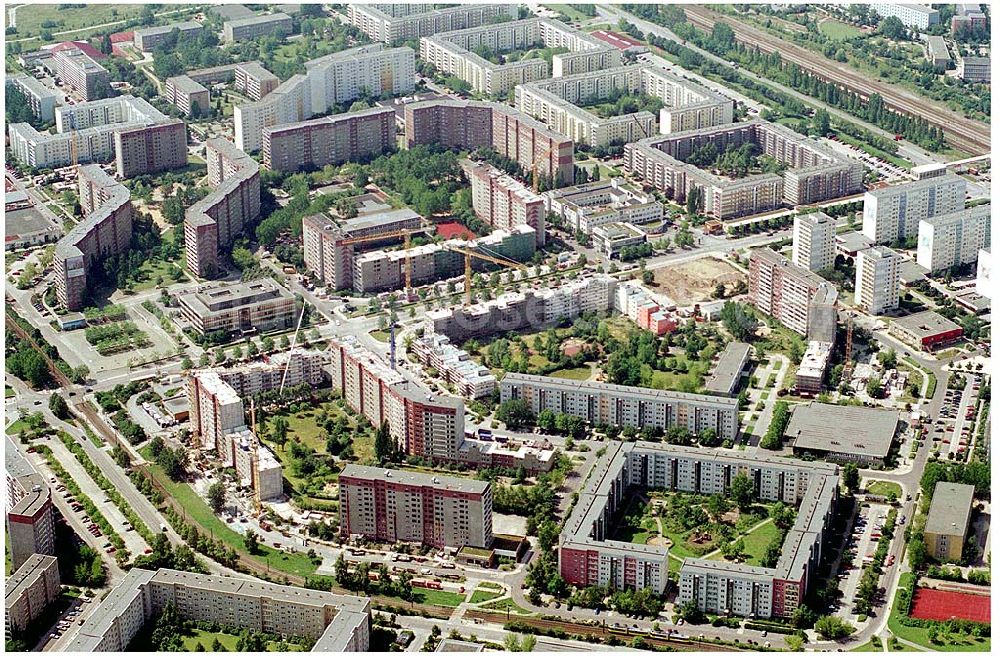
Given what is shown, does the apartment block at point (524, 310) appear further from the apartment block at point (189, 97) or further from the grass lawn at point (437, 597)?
the apartment block at point (189, 97)

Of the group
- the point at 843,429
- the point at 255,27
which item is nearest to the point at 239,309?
the point at 843,429

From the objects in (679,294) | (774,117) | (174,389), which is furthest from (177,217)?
(774,117)

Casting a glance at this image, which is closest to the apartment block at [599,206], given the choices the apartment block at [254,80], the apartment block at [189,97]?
the apartment block at [254,80]

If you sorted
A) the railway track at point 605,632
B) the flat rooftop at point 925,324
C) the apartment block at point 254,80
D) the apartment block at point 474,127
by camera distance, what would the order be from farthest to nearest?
the apartment block at point 254,80 < the apartment block at point 474,127 < the flat rooftop at point 925,324 < the railway track at point 605,632

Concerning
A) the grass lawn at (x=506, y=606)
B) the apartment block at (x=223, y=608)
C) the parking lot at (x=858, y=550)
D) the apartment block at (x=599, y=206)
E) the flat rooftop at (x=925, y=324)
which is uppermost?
the apartment block at (x=599, y=206)

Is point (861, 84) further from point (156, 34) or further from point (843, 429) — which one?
point (843, 429)

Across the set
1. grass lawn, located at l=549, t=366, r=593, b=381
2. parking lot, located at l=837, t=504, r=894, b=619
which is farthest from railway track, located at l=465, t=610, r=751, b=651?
grass lawn, located at l=549, t=366, r=593, b=381
